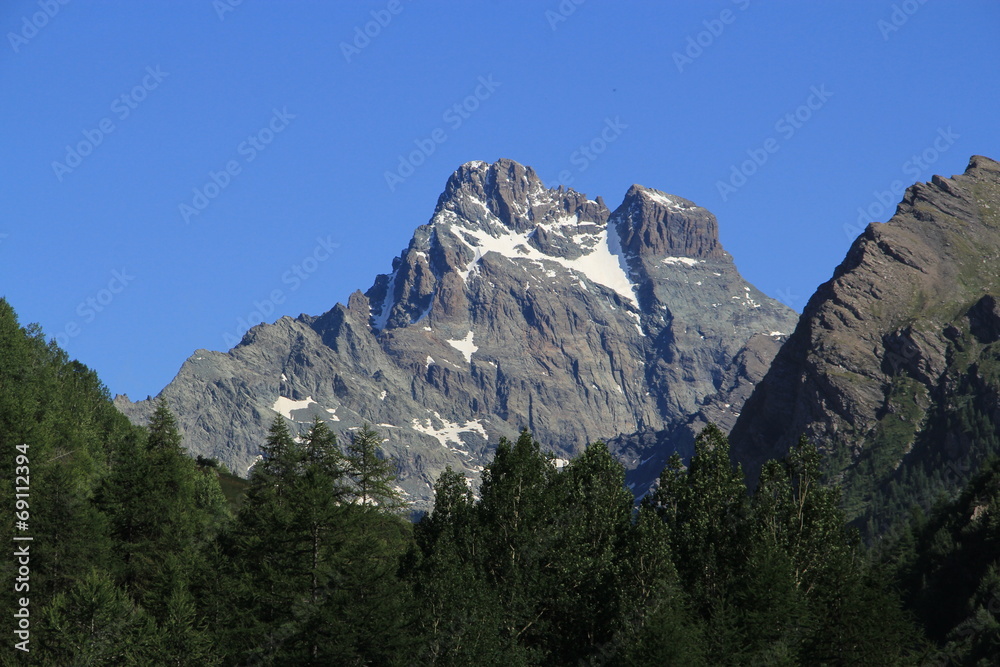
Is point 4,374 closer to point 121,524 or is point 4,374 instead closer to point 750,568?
point 121,524

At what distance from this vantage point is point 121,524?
3066 inches

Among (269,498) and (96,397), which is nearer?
(269,498)

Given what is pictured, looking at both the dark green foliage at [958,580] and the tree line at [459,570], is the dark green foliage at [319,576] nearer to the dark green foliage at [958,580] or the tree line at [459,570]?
the tree line at [459,570]

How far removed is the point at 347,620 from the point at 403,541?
84.5 feet

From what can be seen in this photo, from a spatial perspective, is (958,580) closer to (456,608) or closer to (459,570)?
(459,570)

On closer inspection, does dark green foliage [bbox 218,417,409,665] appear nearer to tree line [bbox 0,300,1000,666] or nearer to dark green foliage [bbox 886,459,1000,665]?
tree line [bbox 0,300,1000,666]

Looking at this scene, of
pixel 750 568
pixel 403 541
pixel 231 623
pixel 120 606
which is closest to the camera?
pixel 120 606

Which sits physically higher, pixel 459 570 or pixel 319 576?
pixel 459 570

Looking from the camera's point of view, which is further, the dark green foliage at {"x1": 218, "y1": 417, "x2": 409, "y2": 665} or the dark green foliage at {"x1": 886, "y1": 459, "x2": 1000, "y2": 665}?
the dark green foliage at {"x1": 886, "y1": 459, "x2": 1000, "y2": 665}

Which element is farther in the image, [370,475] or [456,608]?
[370,475]

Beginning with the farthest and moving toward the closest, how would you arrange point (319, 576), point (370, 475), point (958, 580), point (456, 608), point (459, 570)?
point (958, 580) < point (370, 475) < point (459, 570) < point (319, 576) < point (456, 608)

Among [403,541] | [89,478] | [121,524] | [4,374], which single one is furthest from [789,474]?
[4,374]

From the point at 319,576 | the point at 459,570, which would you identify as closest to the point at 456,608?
the point at 459,570

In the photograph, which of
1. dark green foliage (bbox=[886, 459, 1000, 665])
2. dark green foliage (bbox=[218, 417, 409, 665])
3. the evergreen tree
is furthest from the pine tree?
dark green foliage (bbox=[886, 459, 1000, 665])
